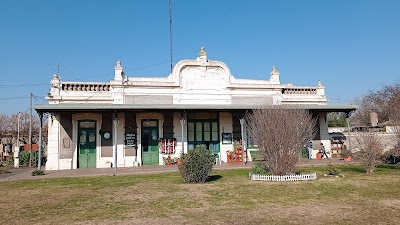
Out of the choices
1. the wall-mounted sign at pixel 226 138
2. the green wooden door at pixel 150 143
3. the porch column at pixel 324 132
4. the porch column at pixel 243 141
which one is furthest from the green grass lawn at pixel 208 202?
the porch column at pixel 324 132

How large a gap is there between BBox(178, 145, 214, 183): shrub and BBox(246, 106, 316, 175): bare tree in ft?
6.77

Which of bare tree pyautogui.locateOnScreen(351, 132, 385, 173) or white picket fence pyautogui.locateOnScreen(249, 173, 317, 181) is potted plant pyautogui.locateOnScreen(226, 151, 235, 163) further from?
white picket fence pyautogui.locateOnScreen(249, 173, 317, 181)

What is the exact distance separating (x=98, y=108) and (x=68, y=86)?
3630 millimetres

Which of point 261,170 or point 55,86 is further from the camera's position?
point 55,86

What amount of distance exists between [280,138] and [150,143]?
8977mm

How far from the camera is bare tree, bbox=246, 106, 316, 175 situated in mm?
10773

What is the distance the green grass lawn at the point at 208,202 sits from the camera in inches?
237

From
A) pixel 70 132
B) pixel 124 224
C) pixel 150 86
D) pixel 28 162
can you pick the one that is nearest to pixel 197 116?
pixel 150 86

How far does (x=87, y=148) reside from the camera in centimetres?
1717

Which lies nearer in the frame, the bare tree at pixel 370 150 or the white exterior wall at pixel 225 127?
the bare tree at pixel 370 150

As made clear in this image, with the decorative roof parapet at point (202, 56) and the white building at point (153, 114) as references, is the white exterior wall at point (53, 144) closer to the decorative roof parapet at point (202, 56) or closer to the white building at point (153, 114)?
the white building at point (153, 114)

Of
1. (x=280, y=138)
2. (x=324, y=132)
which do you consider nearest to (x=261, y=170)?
(x=280, y=138)

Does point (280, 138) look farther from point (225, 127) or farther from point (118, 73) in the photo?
point (118, 73)

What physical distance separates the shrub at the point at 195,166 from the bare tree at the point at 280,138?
2.06 m
